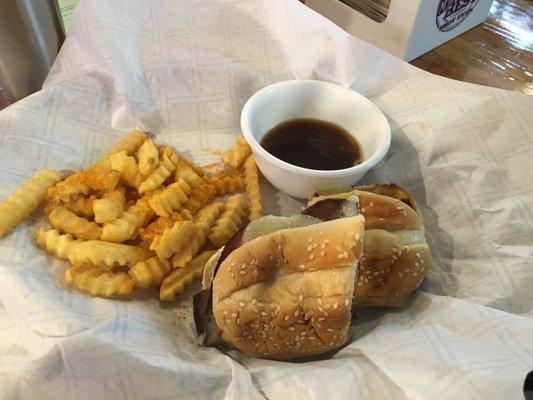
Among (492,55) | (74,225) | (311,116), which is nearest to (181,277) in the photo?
(74,225)

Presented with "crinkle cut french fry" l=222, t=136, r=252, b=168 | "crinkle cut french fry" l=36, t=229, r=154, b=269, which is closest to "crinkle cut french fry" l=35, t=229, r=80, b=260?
"crinkle cut french fry" l=36, t=229, r=154, b=269

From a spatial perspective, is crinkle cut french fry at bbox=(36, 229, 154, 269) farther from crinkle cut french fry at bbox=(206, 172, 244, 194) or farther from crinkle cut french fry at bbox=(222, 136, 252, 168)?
crinkle cut french fry at bbox=(222, 136, 252, 168)

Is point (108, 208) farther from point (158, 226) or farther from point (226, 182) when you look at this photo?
point (226, 182)

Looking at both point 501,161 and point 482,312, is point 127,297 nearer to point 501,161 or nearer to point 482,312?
point 482,312

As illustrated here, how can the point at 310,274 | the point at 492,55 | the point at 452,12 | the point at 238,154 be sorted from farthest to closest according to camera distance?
the point at 492,55, the point at 452,12, the point at 238,154, the point at 310,274

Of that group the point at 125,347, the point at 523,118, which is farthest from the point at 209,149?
the point at 523,118

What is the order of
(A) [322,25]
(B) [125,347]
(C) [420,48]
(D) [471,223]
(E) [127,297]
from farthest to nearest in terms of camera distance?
(C) [420,48] < (A) [322,25] < (D) [471,223] < (E) [127,297] < (B) [125,347]
